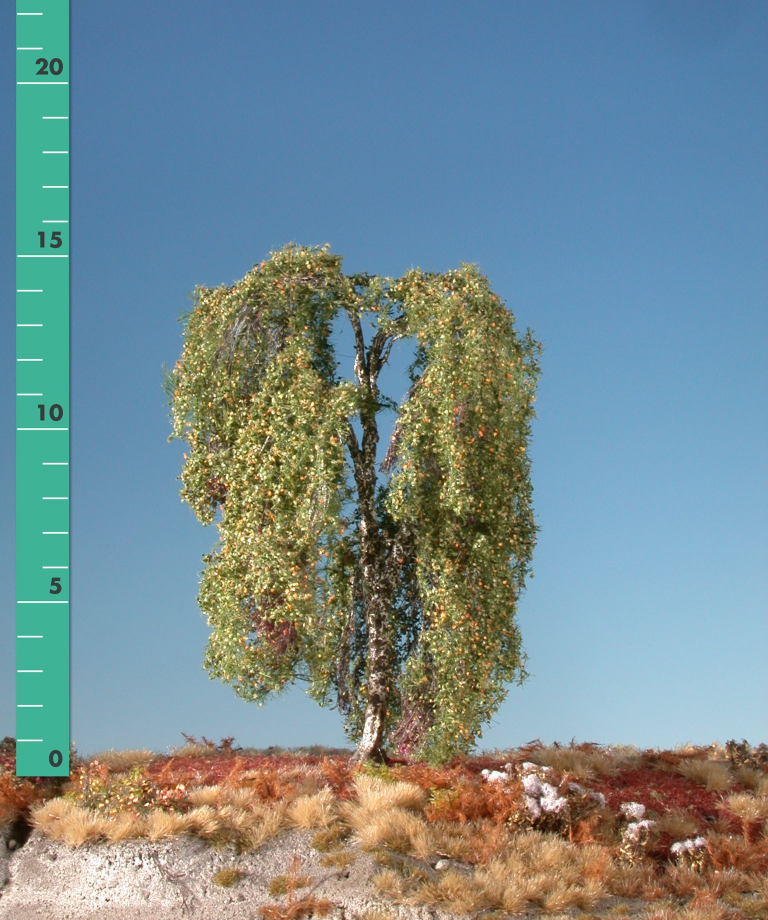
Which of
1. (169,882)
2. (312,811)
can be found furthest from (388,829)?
(169,882)

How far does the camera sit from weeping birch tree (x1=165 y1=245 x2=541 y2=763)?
13.7 m

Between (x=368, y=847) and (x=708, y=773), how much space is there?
704 centimetres

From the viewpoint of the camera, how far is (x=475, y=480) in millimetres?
14188

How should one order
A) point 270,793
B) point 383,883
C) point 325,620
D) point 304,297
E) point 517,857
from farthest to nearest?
point 304,297
point 325,620
point 270,793
point 517,857
point 383,883

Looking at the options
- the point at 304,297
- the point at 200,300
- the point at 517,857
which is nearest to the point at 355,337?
the point at 304,297

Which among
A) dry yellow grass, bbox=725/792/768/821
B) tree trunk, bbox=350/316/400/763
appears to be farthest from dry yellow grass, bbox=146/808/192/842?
dry yellow grass, bbox=725/792/768/821

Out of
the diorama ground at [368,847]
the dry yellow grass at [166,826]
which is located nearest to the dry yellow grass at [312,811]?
the diorama ground at [368,847]

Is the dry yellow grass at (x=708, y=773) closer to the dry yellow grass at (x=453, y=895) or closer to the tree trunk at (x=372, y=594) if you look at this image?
the tree trunk at (x=372, y=594)

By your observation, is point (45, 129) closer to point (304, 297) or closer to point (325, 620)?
point (304, 297)

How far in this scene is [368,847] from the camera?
37.3 feet

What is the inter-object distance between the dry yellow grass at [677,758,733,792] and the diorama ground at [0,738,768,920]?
3.40 ft

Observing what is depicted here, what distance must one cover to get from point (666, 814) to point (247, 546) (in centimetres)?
716

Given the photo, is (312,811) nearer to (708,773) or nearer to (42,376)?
(42,376)

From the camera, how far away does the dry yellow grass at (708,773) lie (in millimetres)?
15302
